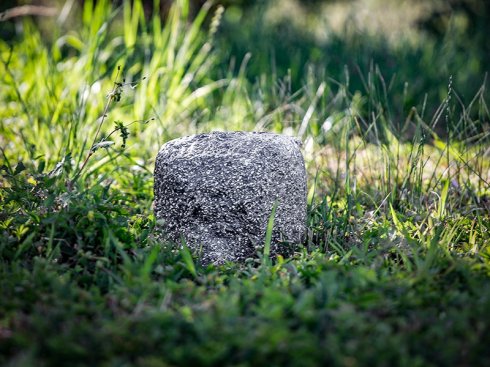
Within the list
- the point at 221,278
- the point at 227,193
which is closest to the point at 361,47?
the point at 227,193

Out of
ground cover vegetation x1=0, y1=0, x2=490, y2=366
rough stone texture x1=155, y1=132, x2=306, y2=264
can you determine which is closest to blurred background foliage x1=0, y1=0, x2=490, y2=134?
ground cover vegetation x1=0, y1=0, x2=490, y2=366

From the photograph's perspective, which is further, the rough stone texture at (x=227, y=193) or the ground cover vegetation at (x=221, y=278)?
the rough stone texture at (x=227, y=193)

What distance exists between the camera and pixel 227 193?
7.27ft

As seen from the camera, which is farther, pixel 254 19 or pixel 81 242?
pixel 254 19

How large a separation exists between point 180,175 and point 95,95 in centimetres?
186

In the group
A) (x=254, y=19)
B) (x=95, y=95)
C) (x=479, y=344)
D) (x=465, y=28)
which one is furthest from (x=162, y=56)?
(x=465, y=28)

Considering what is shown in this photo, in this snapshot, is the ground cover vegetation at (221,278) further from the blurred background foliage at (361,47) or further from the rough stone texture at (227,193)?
the blurred background foliage at (361,47)

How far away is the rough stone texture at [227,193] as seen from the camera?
7.29ft

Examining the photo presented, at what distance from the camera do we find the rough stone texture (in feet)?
7.29

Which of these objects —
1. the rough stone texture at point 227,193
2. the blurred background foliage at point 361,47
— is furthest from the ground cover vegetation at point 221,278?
the blurred background foliage at point 361,47

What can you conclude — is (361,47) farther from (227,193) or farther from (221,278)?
(221,278)

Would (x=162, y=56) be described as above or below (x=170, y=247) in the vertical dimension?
above

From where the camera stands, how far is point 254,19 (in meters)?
6.48

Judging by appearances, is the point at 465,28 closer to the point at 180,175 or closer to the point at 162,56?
the point at 162,56
